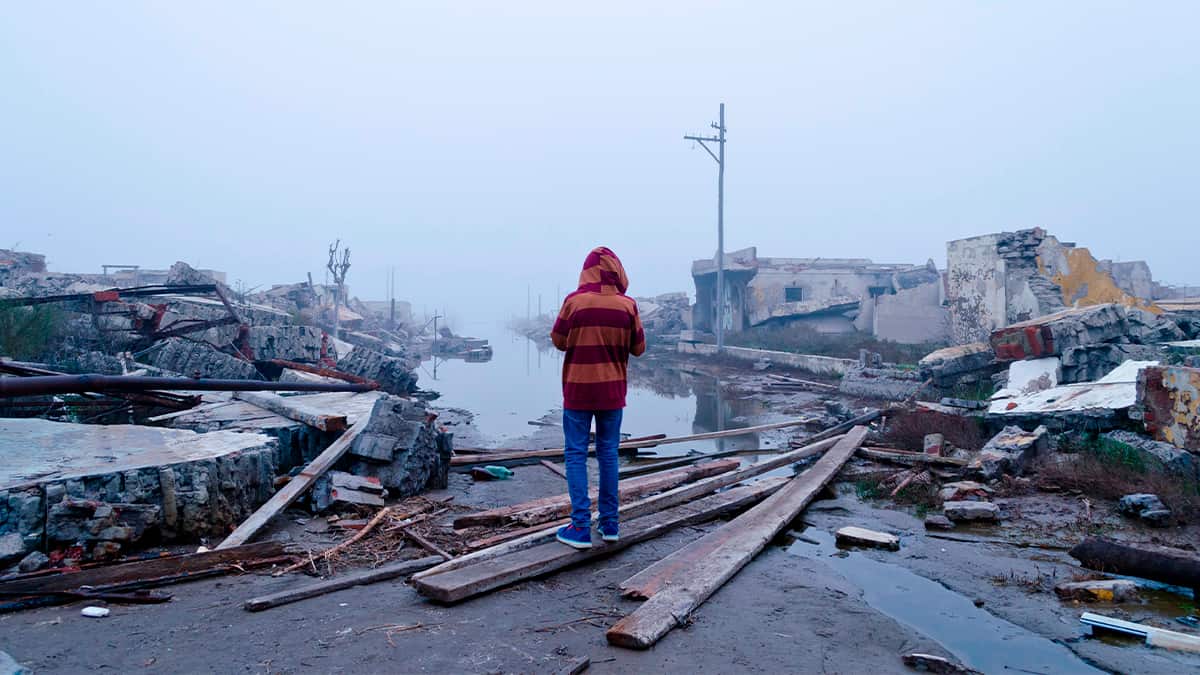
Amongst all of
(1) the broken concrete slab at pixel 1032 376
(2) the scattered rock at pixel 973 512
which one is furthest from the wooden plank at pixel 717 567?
(1) the broken concrete slab at pixel 1032 376

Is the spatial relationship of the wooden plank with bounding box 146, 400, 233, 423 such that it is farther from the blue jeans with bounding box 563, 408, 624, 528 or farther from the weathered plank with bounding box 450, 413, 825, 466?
the blue jeans with bounding box 563, 408, 624, 528

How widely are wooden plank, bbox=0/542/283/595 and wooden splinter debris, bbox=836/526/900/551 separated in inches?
138

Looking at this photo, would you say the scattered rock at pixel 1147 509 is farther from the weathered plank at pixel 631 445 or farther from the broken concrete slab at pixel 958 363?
the broken concrete slab at pixel 958 363

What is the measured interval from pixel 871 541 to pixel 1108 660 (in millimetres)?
1781

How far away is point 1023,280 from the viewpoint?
1544cm

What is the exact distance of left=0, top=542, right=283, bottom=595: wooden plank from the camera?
3076 millimetres

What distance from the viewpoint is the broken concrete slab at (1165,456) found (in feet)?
18.7

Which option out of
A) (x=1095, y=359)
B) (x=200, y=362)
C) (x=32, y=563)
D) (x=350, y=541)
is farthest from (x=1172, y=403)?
(x=200, y=362)

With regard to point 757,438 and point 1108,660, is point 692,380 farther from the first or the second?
point 1108,660

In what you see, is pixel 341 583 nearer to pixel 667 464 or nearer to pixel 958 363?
pixel 667 464

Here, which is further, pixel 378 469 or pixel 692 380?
pixel 692 380

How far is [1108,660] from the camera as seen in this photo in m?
2.91

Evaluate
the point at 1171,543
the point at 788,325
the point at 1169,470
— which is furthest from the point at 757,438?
the point at 788,325

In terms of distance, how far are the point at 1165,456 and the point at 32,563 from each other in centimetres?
779
